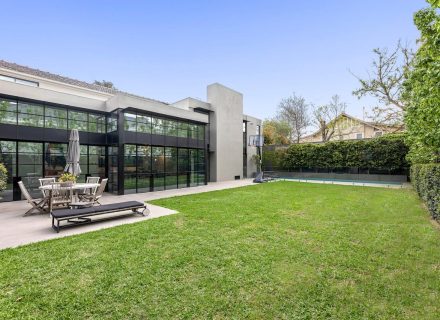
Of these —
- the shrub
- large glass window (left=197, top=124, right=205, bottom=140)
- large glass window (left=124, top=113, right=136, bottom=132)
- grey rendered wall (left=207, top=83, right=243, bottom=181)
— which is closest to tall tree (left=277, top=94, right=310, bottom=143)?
the shrub

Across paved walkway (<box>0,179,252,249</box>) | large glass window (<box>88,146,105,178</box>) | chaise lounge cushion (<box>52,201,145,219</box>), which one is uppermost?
large glass window (<box>88,146,105,178</box>)

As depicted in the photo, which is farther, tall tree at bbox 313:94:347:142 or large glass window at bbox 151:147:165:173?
tall tree at bbox 313:94:347:142

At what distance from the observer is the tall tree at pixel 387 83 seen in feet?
60.1

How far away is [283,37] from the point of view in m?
15.9

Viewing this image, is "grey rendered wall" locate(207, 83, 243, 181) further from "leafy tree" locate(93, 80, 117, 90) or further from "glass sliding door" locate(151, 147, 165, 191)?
"leafy tree" locate(93, 80, 117, 90)

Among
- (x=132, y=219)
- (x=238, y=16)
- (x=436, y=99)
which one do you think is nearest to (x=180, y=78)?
(x=238, y=16)

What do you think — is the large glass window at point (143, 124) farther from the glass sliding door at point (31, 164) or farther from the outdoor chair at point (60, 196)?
the outdoor chair at point (60, 196)

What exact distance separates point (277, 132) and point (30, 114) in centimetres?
3408

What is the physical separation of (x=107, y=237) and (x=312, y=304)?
4.93 metres

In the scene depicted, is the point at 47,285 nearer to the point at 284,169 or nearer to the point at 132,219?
the point at 132,219

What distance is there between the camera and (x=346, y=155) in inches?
907

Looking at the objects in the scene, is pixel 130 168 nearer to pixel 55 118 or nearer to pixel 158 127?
pixel 158 127

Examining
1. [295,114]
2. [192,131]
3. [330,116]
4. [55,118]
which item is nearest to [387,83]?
[330,116]

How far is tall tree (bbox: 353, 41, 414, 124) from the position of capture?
18328mm
